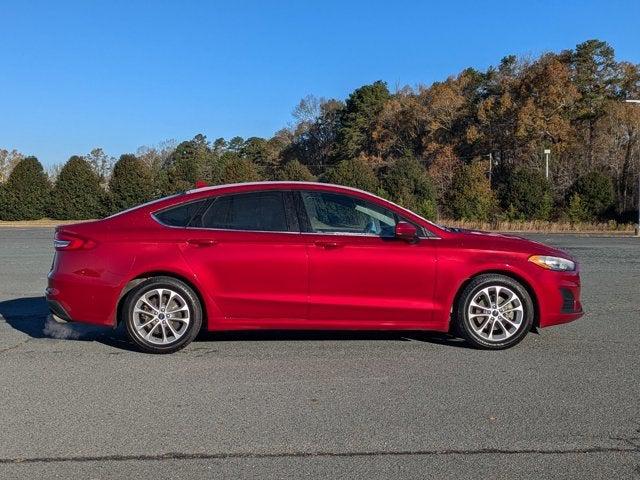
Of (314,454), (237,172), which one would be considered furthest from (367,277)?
(237,172)

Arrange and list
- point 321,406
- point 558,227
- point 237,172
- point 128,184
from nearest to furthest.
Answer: point 321,406, point 558,227, point 237,172, point 128,184

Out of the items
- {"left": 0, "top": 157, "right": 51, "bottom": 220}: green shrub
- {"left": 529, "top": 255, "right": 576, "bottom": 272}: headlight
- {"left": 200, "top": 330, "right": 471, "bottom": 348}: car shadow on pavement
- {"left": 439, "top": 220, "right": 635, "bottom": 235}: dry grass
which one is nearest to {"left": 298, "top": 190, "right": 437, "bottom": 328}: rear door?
{"left": 200, "top": 330, "right": 471, "bottom": 348}: car shadow on pavement

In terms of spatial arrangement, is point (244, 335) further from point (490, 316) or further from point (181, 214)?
point (490, 316)

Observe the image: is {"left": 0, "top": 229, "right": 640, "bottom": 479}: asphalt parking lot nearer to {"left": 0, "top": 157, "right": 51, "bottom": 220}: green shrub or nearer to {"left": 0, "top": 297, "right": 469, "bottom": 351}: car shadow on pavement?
{"left": 0, "top": 297, "right": 469, "bottom": 351}: car shadow on pavement

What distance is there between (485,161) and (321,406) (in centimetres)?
4475

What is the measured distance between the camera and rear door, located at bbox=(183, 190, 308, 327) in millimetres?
6395

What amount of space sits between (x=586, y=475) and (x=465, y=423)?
0.97 metres

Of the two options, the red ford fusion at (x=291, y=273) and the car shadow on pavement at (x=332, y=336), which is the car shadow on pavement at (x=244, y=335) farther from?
the red ford fusion at (x=291, y=273)

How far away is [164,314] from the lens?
643 centimetres

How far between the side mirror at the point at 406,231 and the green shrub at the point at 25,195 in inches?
1759

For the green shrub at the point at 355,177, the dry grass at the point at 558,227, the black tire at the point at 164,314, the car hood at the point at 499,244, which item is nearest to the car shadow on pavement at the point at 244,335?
the black tire at the point at 164,314

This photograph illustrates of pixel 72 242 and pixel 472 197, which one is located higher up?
pixel 472 197

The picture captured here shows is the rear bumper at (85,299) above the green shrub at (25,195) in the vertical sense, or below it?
below

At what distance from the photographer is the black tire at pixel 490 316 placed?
21.4ft
